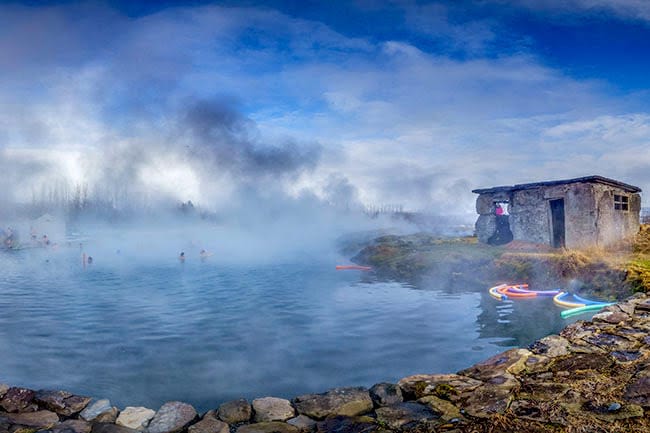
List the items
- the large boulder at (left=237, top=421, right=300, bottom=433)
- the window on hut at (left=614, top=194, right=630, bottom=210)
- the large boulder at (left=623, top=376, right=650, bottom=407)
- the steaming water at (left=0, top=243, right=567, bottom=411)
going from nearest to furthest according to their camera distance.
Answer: the large boulder at (left=623, top=376, right=650, bottom=407) → the large boulder at (left=237, top=421, right=300, bottom=433) → the steaming water at (left=0, top=243, right=567, bottom=411) → the window on hut at (left=614, top=194, right=630, bottom=210)

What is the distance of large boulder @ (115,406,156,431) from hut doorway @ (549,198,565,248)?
23070 millimetres

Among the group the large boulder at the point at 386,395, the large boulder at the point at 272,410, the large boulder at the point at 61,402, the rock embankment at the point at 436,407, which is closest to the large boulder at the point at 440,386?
the rock embankment at the point at 436,407

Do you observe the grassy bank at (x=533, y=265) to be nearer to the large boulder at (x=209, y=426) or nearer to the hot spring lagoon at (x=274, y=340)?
the hot spring lagoon at (x=274, y=340)

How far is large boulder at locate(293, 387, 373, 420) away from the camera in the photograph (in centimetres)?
514

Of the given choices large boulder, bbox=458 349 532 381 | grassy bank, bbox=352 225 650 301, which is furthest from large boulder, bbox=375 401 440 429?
grassy bank, bbox=352 225 650 301

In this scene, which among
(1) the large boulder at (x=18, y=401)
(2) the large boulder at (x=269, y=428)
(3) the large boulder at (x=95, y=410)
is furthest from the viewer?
(1) the large boulder at (x=18, y=401)

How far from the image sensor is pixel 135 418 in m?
5.18

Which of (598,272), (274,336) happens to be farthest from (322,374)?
(598,272)

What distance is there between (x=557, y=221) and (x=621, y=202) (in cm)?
341

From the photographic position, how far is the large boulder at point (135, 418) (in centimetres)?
505

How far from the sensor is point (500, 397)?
16.4ft

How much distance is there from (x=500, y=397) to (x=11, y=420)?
5.73 meters

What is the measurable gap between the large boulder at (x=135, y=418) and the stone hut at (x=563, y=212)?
22222 millimetres

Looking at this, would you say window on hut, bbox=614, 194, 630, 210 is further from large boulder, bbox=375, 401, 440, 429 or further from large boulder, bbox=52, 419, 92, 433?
large boulder, bbox=52, 419, 92, 433
